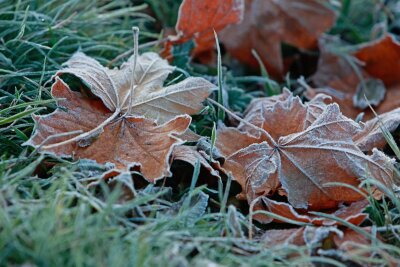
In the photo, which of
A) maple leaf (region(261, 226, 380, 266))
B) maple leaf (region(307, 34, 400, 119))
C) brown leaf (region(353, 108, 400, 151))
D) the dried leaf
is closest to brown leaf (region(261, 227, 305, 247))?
maple leaf (region(261, 226, 380, 266))

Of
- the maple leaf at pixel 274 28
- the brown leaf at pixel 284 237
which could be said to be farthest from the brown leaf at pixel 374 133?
the maple leaf at pixel 274 28

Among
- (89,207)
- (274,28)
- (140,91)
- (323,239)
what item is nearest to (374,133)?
(323,239)

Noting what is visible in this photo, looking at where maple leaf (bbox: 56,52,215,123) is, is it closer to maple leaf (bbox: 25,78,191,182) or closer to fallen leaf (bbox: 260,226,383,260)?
maple leaf (bbox: 25,78,191,182)

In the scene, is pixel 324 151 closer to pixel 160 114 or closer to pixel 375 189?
pixel 375 189

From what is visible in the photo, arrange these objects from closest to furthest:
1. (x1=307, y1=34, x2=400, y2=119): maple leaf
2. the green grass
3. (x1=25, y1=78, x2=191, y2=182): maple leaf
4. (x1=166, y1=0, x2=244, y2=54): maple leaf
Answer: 1. the green grass
2. (x1=25, y1=78, x2=191, y2=182): maple leaf
3. (x1=166, y1=0, x2=244, y2=54): maple leaf
4. (x1=307, y1=34, x2=400, y2=119): maple leaf

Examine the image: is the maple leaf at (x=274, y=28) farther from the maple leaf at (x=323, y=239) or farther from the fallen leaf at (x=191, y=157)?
the maple leaf at (x=323, y=239)

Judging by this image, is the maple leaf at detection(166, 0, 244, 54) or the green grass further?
the maple leaf at detection(166, 0, 244, 54)

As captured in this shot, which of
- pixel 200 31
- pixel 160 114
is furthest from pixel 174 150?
pixel 200 31

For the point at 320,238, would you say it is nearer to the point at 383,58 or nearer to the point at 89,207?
the point at 89,207
